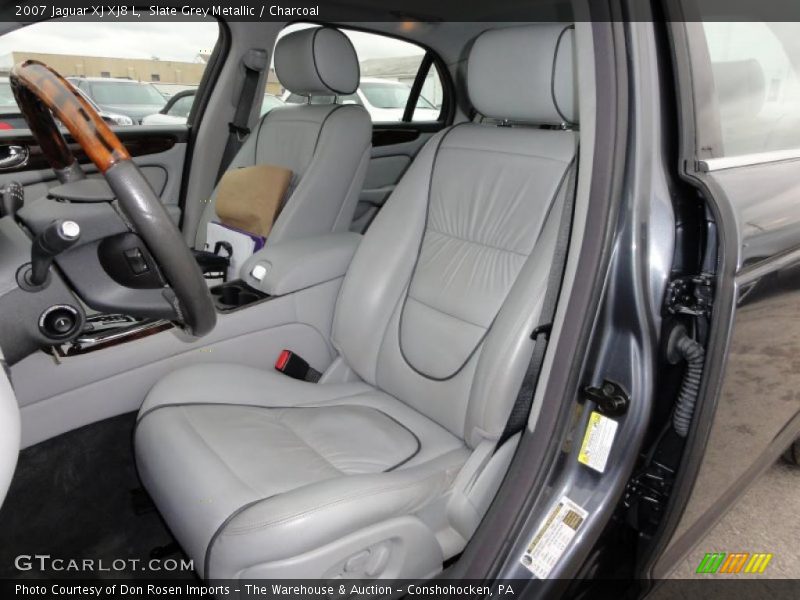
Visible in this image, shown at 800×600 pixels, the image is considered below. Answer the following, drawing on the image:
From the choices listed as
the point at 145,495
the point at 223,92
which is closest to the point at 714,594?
the point at 145,495

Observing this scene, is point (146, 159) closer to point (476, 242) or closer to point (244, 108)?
point (244, 108)

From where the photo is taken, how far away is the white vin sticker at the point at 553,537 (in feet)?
3.31

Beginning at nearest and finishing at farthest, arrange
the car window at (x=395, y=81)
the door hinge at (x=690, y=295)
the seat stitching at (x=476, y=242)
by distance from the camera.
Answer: the door hinge at (x=690, y=295)
the seat stitching at (x=476, y=242)
the car window at (x=395, y=81)

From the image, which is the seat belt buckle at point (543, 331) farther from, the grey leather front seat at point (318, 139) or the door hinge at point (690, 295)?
the grey leather front seat at point (318, 139)

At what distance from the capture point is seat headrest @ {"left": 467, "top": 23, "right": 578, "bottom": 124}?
1.26m

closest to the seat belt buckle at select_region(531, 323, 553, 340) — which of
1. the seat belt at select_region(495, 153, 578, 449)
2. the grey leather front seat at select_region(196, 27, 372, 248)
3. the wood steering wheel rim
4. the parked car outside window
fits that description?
the seat belt at select_region(495, 153, 578, 449)

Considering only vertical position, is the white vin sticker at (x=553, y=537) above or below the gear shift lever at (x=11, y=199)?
below

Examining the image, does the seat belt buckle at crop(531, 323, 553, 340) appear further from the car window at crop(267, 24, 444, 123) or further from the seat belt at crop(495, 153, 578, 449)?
the car window at crop(267, 24, 444, 123)

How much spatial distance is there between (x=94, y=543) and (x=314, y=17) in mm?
2199

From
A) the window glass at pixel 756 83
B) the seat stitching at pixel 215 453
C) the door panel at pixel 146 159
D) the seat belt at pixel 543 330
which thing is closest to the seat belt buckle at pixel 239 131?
the door panel at pixel 146 159

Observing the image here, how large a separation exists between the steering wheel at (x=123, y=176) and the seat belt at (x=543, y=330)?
0.60 metres

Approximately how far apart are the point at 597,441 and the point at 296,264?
108cm

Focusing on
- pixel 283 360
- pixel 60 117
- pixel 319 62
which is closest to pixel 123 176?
pixel 60 117

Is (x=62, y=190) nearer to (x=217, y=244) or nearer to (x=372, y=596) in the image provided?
(x=372, y=596)
